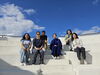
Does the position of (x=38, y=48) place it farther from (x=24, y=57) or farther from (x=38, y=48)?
(x=24, y=57)

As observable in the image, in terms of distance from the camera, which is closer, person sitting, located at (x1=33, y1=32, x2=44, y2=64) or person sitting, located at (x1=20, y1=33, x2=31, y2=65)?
person sitting, located at (x1=20, y1=33, x2=31, y2=65)

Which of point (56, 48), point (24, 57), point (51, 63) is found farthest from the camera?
point (56, 48)

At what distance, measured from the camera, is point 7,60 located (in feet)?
29.7

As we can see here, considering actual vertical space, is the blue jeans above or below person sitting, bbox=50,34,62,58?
below

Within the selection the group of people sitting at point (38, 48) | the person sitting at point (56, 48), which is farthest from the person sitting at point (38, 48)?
the person sitting at point (56, 48)

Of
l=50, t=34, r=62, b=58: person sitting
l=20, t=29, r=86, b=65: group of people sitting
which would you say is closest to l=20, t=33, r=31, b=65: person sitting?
l=20, t=29, r=86, b=65: group of people sitting

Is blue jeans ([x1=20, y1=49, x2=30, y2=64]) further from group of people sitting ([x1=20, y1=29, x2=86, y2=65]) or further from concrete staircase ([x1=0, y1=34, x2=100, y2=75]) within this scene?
concrete staircase ([x1=0, y1=34, x2=100, y2=75])

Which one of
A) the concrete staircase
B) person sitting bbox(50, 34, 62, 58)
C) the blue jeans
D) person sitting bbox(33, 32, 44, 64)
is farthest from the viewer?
person sitting bbox(50, 34, 62, 58)

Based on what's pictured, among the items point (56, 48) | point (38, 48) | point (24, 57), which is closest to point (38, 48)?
point (38, 48)

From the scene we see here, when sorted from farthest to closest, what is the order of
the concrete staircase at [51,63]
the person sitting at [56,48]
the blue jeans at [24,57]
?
the person sitting at [56,48]
the blue jeans at [24,57]
the concrete staircase at [51,63]

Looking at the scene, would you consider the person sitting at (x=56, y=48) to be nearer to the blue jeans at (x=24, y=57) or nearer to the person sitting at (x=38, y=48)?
the person sitting at (x=38, y=48)

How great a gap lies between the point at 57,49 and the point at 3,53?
8.40ft

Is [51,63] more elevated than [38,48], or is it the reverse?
[38,48]

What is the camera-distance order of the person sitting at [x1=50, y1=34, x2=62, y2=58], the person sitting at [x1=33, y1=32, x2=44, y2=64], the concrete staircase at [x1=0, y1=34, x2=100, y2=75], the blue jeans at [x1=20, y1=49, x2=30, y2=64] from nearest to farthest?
the concrete staircase at [x1=0, y1=34, x2=100, y2=75], the blue jeans at [x1=20, y1=49, x2=30, y2=64], the person sitting at [x1=33, y1=32, x2=44, y2=64], the person sitting at [x1=50, y1=34, x2=62, y2=58]
